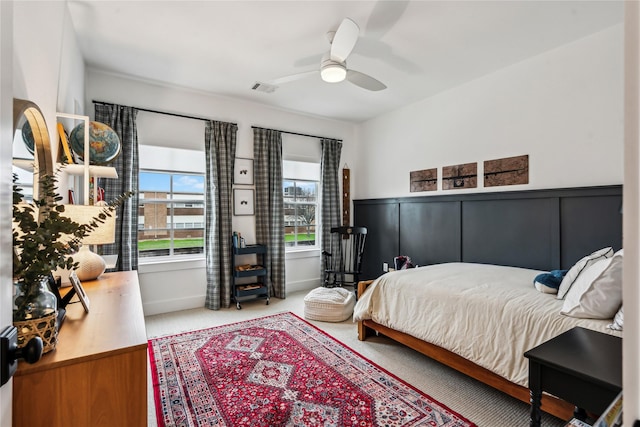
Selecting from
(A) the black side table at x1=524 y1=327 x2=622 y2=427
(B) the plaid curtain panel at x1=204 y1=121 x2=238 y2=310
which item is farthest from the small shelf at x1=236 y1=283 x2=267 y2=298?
(A) the black side table at x1=524 y1=327 x2=622 y2=427

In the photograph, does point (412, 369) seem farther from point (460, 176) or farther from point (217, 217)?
point (217, 217)

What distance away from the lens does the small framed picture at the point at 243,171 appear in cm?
426

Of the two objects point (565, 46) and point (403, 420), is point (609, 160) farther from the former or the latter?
point (403, 420)

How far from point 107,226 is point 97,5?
1751 millimetres

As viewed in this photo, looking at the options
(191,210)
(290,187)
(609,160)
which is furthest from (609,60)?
(191,210)

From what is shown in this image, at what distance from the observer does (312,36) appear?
2.74 m

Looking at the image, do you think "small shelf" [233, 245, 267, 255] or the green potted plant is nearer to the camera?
the green potted plant

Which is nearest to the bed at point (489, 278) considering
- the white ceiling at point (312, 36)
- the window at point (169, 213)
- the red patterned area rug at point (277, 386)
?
the red patterned area rug at point (277, 386)

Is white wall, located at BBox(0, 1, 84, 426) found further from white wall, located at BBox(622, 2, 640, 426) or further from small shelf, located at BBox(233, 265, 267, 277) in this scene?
small shelf, located at BBox(233, 265, 267, 277)

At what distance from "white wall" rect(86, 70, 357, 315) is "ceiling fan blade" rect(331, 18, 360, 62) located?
221 cm

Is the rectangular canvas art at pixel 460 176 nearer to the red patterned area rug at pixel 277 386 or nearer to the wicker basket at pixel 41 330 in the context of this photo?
the red patterned area rug at pixel 277 386

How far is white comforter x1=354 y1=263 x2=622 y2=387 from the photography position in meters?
1.83

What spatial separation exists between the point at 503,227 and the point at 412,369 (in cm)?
189

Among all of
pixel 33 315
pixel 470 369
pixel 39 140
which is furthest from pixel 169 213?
pixel 470 369
